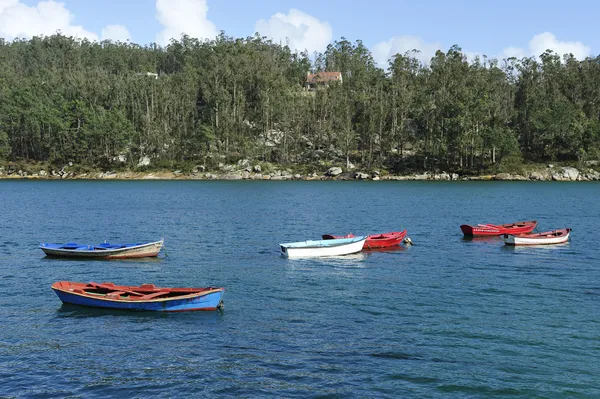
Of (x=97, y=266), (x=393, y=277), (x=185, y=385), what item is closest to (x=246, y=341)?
(x=185, y=385)

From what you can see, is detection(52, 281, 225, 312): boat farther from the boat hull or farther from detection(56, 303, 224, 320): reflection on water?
the boat hull

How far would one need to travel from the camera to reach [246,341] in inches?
961

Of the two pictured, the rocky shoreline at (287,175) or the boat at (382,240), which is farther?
the rocky shoreline at (287,175)

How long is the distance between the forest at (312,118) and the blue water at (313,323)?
3864 inches

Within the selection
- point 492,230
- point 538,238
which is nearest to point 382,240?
point 492,230

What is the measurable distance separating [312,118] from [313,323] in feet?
501

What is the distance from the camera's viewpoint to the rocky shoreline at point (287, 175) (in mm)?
144250

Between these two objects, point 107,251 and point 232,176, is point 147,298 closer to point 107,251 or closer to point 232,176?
point 107,251

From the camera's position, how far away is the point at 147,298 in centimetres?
2855

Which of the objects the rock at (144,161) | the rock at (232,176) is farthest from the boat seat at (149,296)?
the rock at (144,161)

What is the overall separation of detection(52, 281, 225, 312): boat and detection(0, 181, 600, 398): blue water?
2.06ft

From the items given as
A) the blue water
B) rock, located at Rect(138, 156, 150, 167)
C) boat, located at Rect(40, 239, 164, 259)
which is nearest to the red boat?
the blue water

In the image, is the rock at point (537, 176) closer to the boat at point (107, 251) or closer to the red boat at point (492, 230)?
the red boat at point (492, 230)

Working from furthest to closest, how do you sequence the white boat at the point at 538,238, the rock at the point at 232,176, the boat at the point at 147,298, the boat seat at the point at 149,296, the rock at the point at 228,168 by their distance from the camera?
the rock at the point at 228,168 → the rock at the point at 232,176 → the white boat at the point at 538,238 → the boat seat at the point at 149,296 → the boat at the point at 147,298
